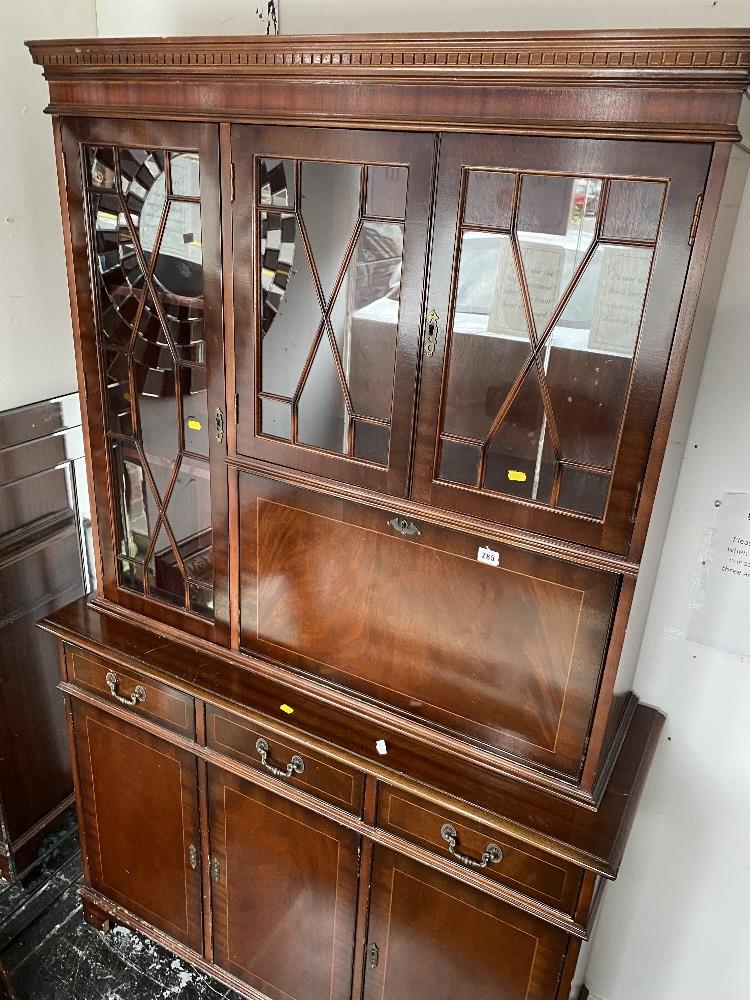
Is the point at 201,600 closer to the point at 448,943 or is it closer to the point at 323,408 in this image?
the point at 323,408

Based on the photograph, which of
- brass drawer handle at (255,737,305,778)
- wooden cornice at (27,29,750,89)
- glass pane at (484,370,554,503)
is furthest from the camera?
brass drawer handle at (255,737,305,778)

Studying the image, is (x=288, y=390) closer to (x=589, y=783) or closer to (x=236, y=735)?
(x=236, y=735)

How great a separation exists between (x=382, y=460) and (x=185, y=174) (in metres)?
0.57

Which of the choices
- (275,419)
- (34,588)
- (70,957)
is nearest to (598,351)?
(275,419)

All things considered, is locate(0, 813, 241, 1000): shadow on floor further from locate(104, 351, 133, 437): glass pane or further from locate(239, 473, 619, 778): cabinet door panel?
locate(104, 351, 133, 437): glass pane

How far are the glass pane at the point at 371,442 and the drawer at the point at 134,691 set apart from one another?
64cm

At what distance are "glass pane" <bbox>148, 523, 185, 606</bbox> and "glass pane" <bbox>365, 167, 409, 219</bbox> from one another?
78 cm

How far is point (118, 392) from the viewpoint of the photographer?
148 centimetres

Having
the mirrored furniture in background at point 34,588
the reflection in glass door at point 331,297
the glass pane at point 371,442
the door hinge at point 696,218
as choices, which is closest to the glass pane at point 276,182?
the reflection in glass door at point 331,297

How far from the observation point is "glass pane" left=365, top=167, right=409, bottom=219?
1.07 m

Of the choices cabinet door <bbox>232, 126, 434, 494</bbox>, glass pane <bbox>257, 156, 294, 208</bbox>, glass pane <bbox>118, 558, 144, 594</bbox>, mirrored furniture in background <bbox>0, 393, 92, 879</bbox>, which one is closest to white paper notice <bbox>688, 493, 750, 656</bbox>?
cabinet door <bbox>232, 126, 434, 494</bbox>

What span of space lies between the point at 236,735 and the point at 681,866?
36.8 inches

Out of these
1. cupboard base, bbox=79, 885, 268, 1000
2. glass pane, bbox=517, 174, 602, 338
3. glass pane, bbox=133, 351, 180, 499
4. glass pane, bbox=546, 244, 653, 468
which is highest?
glass pane, bbox=517, 174, 602, 338

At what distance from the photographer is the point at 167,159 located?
125cm
